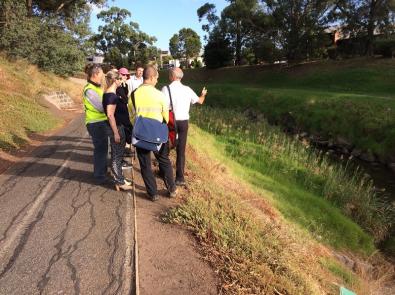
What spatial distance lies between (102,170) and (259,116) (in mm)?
19566

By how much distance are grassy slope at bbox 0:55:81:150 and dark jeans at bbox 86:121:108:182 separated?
4.52 meters

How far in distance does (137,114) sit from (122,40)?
228 ft

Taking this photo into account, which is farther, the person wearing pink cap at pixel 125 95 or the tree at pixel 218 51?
the tree at pixel 218 51

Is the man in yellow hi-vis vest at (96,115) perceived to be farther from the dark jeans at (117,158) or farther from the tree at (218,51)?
the tree at (218,51)

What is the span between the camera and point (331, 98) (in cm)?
2361

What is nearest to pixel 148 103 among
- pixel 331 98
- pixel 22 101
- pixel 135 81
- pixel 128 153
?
pixel 128 153

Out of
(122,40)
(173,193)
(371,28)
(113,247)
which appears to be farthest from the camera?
(122,40)

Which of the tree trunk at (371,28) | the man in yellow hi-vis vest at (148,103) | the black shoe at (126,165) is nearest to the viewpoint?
the man in yellow hi-vis vest at (148,103)

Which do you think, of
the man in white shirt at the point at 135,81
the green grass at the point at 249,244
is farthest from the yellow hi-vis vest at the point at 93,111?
the man in white shirt at the point at 135,81

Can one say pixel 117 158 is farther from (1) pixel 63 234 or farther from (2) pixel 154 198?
(1) pixel 63 234

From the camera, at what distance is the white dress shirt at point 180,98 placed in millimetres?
6617

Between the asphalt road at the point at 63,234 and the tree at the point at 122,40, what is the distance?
6475 cm

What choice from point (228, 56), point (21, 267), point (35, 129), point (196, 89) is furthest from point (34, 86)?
point (228, 56)

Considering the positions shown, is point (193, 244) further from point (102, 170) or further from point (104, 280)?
point (102, 170)
